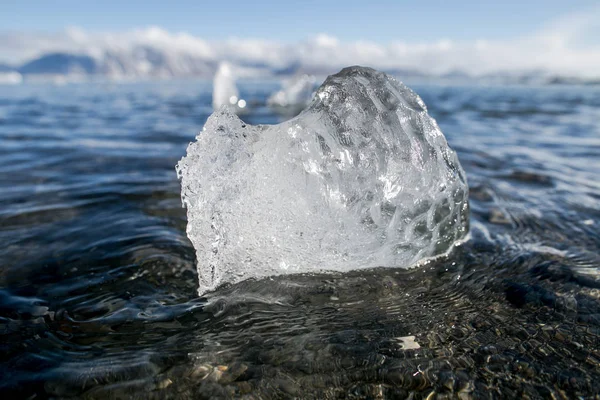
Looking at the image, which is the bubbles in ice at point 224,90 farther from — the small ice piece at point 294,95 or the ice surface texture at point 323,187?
the ice surface texture at point 323,187

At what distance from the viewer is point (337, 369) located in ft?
6.20

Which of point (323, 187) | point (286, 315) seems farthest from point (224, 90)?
point (286, 315)

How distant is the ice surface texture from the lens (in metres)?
2.62

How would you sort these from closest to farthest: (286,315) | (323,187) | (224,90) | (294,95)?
(286,315) < (323,187) < (294,95) < (224,90)

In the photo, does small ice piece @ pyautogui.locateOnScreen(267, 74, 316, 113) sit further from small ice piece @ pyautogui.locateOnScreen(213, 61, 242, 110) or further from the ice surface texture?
the ice surface texture

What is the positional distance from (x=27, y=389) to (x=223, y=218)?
4.32 feet

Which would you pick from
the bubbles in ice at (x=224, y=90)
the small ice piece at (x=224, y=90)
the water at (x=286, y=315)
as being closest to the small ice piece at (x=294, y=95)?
the bubbles in ice at (x=224, y=90)

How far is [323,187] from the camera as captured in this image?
8.91ft

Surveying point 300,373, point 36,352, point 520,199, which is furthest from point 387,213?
point 520,199

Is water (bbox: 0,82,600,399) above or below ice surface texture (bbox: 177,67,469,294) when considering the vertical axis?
below

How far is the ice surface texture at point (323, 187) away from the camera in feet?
8.60

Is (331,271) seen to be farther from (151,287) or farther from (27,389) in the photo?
(27,389)

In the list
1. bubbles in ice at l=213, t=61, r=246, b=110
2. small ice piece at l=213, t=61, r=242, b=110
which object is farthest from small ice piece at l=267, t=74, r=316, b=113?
small ice piece at l=213, t=61, r=242, b=110

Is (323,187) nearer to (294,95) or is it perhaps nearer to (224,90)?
(294,95)
